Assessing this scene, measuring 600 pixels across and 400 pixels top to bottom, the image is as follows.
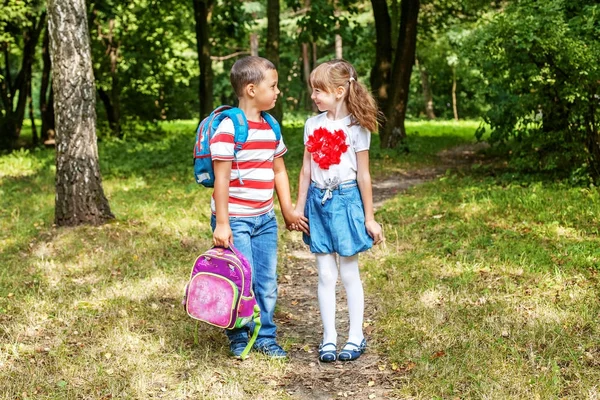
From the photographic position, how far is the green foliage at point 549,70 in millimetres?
8430

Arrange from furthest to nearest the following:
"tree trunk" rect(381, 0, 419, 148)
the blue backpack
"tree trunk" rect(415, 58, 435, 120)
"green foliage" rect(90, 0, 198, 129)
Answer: "tree trunk" rect(415, 58, 435, 120) < "green foliage" rect(90, 0, 198, 129) < "tree trunk" rect(381, 0, 419, 148) < the blue backpack

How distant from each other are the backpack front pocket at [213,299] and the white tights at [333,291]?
66 centimetres

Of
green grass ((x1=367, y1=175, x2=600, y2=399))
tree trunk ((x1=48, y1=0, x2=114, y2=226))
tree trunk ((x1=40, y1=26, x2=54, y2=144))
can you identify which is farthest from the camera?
tree trunk ((x1=40, y1=26, x2=54, y2=144))

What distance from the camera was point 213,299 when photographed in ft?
14.0

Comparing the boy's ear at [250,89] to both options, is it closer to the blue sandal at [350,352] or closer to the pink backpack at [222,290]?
the pink backpack at [222,290]

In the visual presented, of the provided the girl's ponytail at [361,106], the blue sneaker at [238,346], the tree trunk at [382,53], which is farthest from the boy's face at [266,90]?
the tree trunk at [382,53]

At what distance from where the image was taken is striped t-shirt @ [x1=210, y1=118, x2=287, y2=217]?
14.2 ft

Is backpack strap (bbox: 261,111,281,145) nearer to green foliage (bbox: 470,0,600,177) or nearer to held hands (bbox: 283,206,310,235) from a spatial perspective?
held hands (bbox: 283,206,310,235)

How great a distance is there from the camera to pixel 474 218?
8.03 meters

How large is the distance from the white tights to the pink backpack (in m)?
0.52

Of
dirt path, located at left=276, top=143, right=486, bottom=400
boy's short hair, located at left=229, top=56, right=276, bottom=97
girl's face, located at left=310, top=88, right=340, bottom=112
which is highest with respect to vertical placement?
boy's short hair, located at left=229, top=56, right=276, bottom=97

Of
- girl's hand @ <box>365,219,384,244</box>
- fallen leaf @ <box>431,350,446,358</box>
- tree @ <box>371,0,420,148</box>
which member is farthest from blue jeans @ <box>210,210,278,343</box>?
tree @ <box>371,0,420,148</box>

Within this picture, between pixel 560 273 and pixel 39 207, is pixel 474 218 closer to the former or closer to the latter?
pixel 560 273

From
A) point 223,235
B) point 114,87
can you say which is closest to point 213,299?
point 223,235
